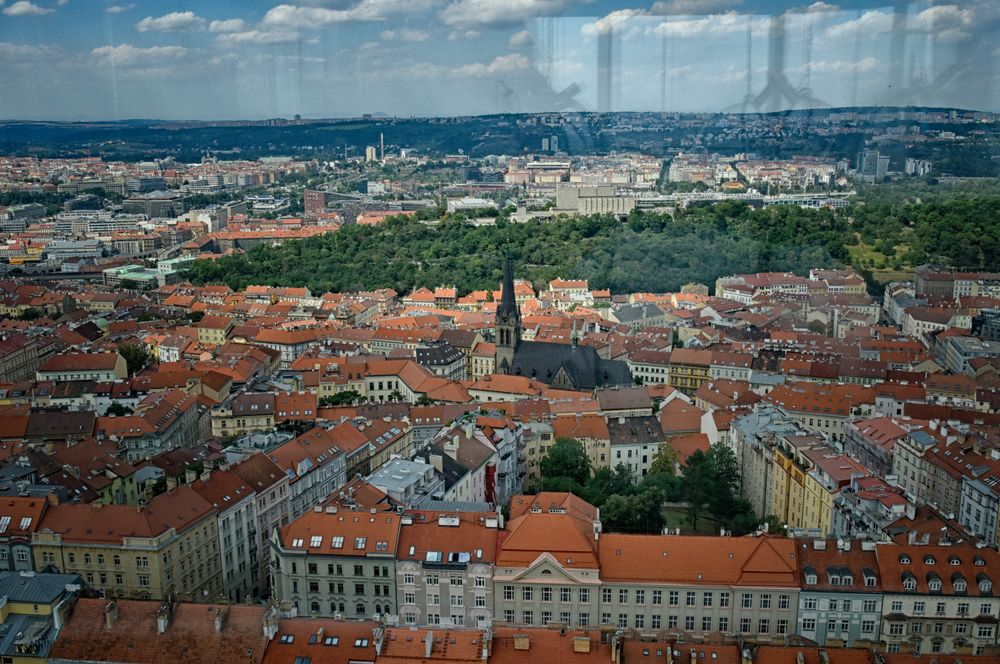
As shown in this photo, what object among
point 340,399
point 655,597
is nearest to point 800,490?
point 655,597

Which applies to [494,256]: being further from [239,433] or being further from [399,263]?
[239,433]

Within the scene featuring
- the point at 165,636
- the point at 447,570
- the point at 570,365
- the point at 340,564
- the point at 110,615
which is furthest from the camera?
the point at 570,365

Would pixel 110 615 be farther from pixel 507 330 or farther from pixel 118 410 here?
pixel 507 330

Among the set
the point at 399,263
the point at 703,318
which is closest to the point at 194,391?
the point at 703,318

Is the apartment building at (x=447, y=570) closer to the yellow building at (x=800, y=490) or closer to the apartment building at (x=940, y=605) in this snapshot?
the apartment building at (x=940, y=605)

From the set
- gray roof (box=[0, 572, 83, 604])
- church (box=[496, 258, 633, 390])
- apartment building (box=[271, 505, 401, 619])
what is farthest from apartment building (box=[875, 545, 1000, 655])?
church (box=[496, 258, 633, 390])

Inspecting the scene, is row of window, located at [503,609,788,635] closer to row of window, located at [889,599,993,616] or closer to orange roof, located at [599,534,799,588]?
orange roof, located at [599,534,799,588]
